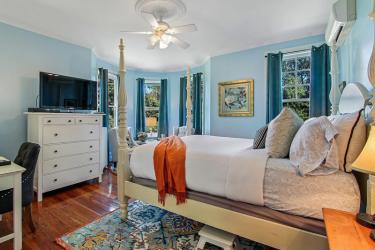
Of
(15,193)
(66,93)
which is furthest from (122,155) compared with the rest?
(66,93)

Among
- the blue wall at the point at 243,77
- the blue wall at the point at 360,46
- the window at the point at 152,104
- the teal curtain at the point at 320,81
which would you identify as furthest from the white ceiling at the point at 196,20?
the window at the point at 152,104

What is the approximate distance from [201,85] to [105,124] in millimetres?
2462

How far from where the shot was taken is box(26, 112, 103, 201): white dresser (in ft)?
9.20

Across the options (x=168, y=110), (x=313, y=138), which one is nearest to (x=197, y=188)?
(x=313, y=138)

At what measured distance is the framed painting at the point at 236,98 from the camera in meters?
3.92

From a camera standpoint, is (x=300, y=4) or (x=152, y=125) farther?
(x=152, y=125)

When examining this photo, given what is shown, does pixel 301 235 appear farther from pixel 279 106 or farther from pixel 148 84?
pixel 148 84

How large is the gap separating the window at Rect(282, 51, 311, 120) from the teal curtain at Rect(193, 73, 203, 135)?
76.2 inches

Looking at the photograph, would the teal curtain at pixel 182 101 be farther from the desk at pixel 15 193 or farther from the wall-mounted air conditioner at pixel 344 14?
the desk at pixel 15 193

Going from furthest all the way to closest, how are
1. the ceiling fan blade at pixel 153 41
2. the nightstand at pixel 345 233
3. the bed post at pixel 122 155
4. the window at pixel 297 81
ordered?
the window at pixel 297 81 → the ceiling fan blade at pixel 153 41 → the bed post at pixel 122 155 → the nightstand at pixel 345 233

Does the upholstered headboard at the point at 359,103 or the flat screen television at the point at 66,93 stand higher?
the flat screen television at the point at 66,93

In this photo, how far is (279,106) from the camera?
140 inches

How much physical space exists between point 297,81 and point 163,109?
3416mm

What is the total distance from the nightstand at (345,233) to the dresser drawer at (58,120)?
10.9ft
